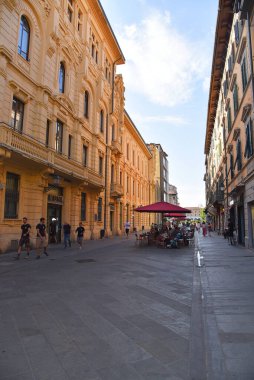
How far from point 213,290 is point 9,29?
15515mm

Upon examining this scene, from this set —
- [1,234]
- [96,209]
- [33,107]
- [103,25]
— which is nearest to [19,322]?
[1,234]

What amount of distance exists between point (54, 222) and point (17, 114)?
25.1ft

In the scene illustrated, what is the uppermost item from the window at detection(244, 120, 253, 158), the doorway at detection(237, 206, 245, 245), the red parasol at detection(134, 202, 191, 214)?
the window at detection(244, 120, 253, 158)

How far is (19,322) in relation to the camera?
15.7 ft

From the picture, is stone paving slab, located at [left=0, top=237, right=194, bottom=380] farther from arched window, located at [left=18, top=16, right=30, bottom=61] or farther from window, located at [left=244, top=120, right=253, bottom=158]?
arched window, located at [left=18, top=16, right=30, bottom=61]

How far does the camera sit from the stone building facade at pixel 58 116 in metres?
14.9

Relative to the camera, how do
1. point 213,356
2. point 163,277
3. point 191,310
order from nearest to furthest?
point 213,356 → point 191,310 → point 163,277

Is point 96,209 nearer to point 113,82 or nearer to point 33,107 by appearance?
point 33,107

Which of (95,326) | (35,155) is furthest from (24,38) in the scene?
(95,326)

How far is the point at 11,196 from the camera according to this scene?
50.5 feet

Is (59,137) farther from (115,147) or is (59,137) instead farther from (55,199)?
(115,147)

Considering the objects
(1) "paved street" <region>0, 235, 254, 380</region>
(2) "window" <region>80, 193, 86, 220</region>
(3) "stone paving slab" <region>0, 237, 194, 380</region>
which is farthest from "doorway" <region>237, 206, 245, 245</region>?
(2) "window" <region>80, 193, 86, 220</region>

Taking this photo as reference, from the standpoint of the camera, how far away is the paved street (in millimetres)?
3271

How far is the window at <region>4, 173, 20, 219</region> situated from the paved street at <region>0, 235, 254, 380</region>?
7053 millimetres
